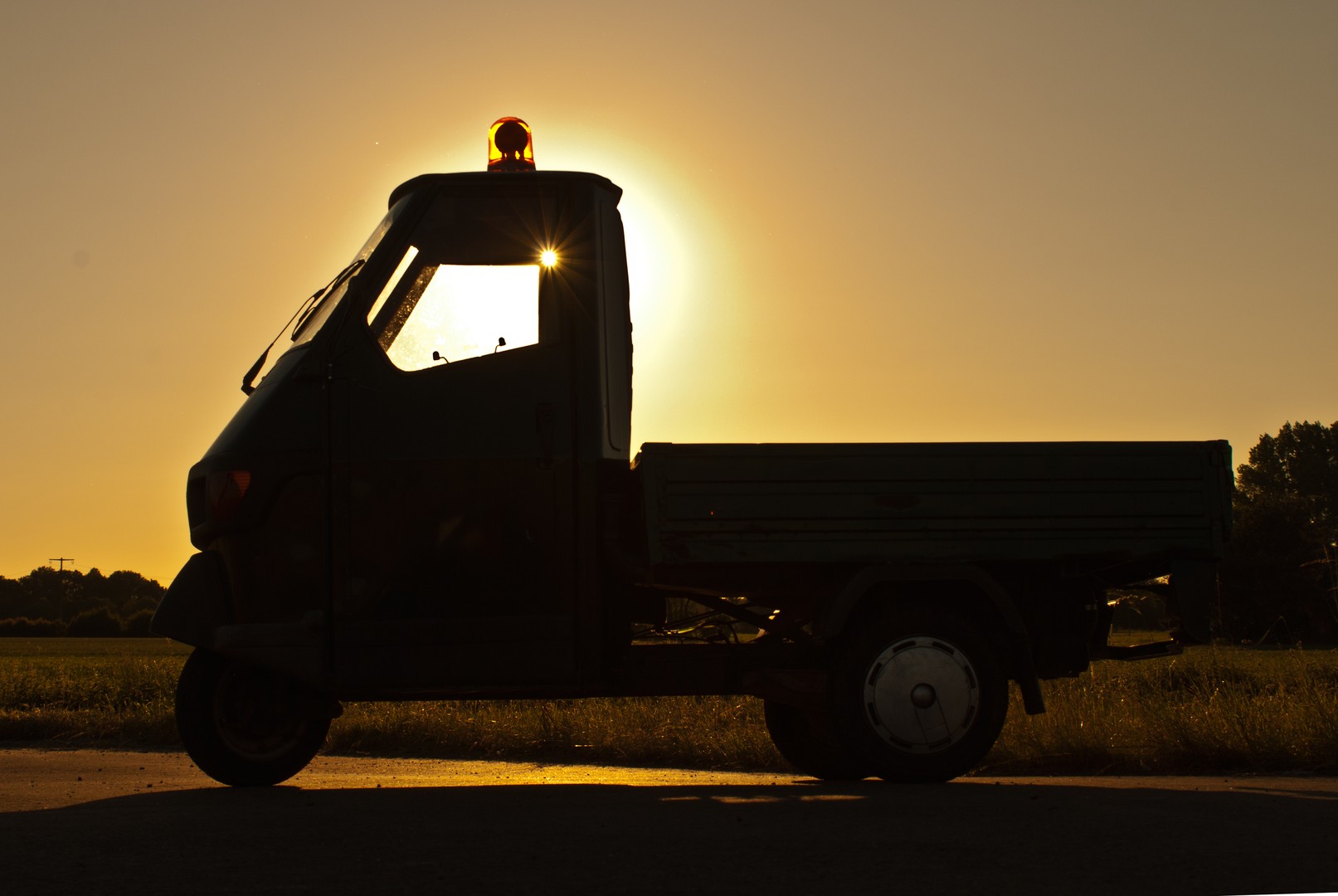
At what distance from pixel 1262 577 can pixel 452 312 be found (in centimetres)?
6571

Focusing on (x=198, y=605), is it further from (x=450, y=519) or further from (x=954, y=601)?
(x=954, y=601)

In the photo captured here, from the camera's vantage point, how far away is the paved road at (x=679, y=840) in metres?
4.05

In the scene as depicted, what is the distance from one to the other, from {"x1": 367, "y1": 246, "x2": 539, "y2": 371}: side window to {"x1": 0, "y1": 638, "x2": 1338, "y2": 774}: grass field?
14.4 feet

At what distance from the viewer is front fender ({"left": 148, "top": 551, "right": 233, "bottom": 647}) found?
646 cm

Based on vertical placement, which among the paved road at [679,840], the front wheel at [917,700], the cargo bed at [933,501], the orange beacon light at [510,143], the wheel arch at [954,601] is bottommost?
the paved road at [679,840]

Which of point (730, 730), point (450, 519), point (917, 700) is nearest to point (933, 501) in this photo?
A: point (917, 700)

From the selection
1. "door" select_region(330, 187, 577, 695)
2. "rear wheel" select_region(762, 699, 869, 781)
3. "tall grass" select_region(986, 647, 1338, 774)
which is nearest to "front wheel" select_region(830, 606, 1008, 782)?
"rear wheel" select_region(762, 699, 869, 781)

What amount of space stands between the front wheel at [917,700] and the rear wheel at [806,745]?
83 centimetres

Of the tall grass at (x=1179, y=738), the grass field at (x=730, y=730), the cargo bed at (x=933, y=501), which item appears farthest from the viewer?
the grass field at (x=730, y=730)

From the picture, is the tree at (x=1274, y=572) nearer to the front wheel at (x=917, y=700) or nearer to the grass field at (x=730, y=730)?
the grass field at (x=730, y=730)

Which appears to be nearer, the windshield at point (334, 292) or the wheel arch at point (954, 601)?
the wheel arch at point (954, 601)

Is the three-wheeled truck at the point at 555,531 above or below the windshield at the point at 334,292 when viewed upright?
below

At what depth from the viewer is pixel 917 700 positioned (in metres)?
6.51

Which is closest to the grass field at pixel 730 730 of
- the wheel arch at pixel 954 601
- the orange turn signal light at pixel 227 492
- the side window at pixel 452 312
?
the wheel arch at pixel 954 601
